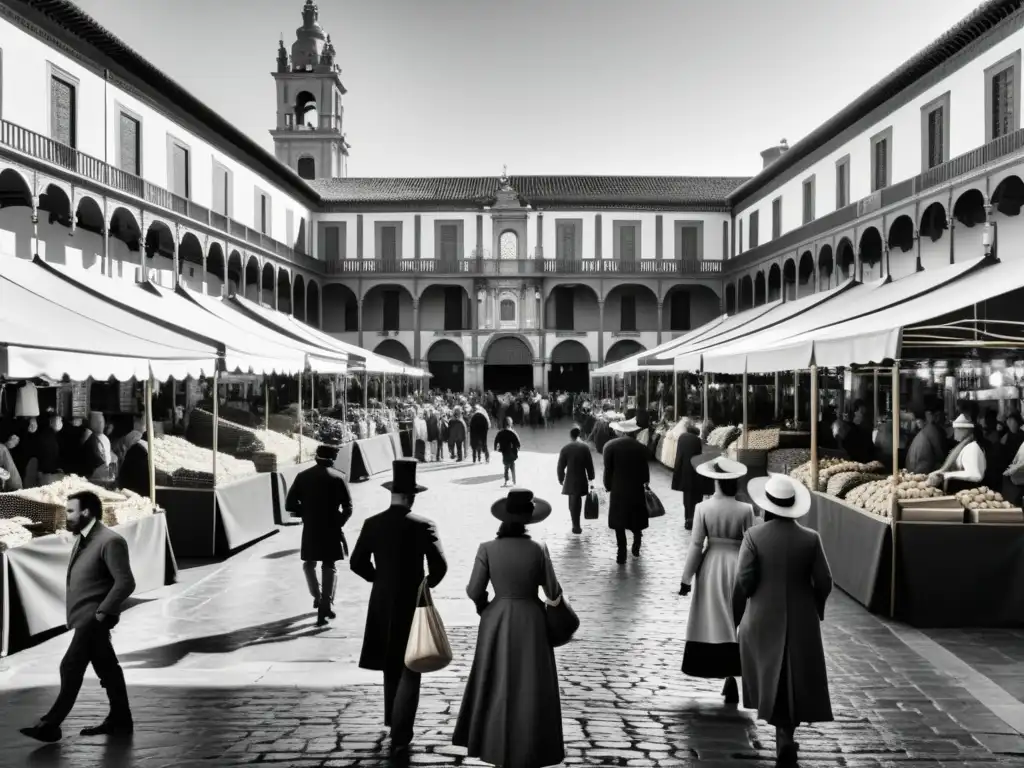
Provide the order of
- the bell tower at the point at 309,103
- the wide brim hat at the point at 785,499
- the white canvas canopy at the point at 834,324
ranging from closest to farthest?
the wide brim hat at the point at 785,499
the white canvas canopy at the point at 834,324
the bell tower at the point at 309,103

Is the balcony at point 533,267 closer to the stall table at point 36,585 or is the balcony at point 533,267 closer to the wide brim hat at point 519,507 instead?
the stall table at point 36,585

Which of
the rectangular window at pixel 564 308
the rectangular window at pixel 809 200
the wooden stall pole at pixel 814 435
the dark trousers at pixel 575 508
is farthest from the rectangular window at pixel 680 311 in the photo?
the wooden stall pole at pixel 814 435

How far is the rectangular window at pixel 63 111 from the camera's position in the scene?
19.7 m

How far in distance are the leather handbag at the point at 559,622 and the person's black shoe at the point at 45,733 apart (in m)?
2.65

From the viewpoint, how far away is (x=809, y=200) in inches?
1266

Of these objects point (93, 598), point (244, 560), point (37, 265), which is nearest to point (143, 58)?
point (37, 265)

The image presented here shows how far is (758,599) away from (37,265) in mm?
11909

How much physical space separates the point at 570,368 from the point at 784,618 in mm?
41553

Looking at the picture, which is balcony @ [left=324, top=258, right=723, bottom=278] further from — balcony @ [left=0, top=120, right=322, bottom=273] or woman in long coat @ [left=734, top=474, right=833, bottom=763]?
woman in long coat @ [left=734, top=474, right=833, bottom=763]

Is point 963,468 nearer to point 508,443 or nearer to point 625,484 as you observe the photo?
point 625,484

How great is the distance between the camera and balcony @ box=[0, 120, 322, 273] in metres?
17.8

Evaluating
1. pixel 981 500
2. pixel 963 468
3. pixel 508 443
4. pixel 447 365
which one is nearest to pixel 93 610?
pixel 981 500

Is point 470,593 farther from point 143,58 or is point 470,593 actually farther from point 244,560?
point 143,58

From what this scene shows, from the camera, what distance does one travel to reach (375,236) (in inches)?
1766
